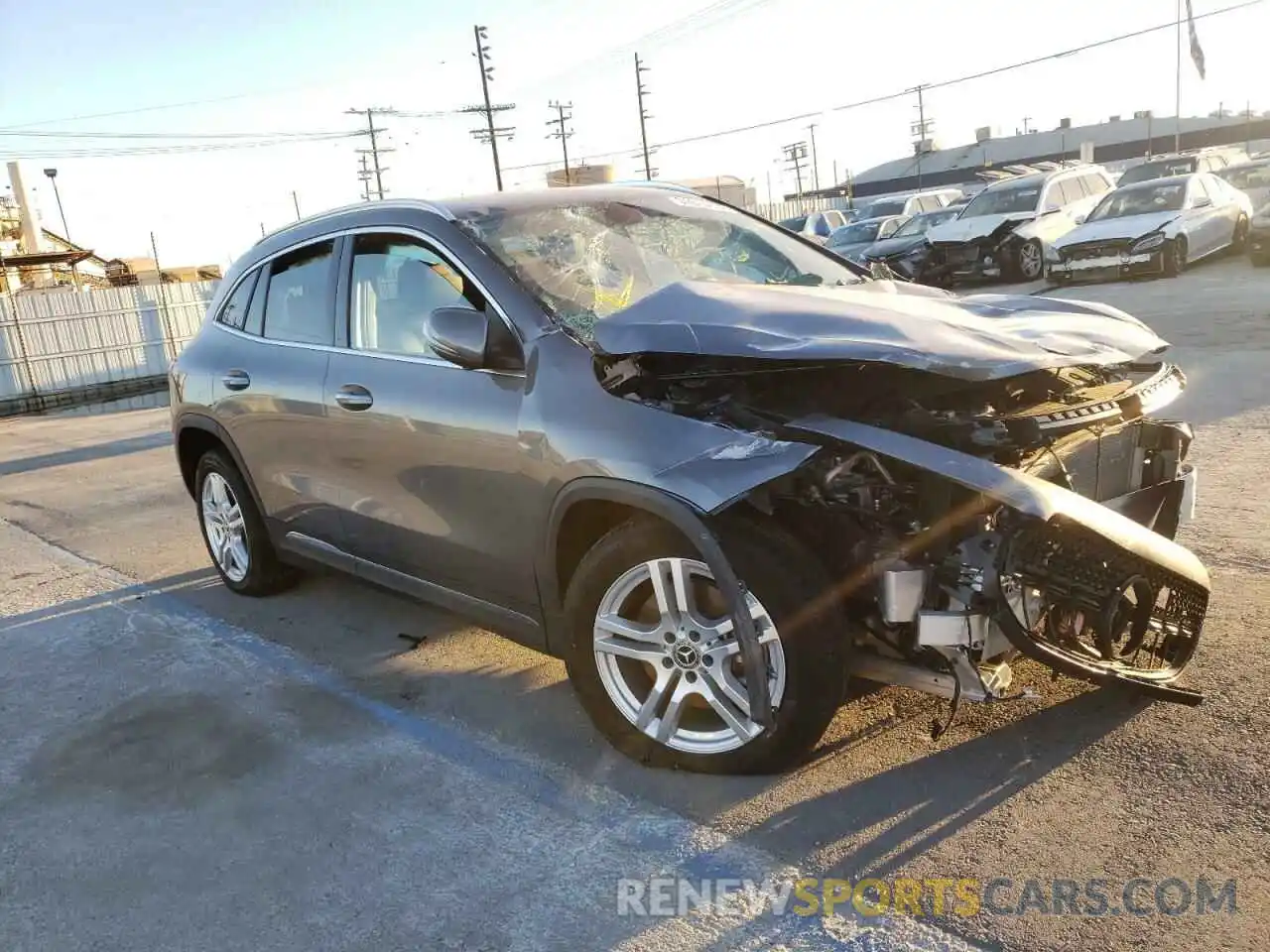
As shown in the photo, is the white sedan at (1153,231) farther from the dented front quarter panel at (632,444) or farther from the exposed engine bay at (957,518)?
the dented front quarter panel at (632,444)

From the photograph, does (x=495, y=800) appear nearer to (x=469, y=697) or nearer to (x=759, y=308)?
(x=469, y=697)

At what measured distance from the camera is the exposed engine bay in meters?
2.71

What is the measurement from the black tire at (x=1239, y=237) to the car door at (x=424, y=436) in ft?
56.9

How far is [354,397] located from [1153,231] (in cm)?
1481

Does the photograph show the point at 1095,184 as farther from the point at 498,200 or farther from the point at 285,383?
the point at 285,383

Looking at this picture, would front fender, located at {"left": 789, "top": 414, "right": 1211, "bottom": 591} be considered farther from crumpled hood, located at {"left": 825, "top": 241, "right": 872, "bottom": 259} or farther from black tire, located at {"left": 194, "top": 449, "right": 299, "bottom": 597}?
crumpled hood, located at {"left": 825, "top": 241, "right": 872, "bottom": 259}

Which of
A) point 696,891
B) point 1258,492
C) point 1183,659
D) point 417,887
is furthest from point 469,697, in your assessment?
point 1258,492

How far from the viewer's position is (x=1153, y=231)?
1532 cm

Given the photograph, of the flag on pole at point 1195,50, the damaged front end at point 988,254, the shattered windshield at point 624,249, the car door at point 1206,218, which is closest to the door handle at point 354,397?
the shattered windshield at point 624,249

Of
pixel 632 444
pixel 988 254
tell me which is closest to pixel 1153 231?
pixel 988 254

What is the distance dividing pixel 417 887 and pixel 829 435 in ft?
5.39

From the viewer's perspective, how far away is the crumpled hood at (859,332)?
2.82m

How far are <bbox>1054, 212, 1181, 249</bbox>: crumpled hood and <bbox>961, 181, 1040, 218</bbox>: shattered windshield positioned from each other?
1.77m

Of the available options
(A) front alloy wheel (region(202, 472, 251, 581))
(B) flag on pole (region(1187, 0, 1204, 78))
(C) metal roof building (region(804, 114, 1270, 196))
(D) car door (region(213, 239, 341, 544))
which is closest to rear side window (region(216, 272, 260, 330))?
(D) car door (region(213, 239, 341, 544))
